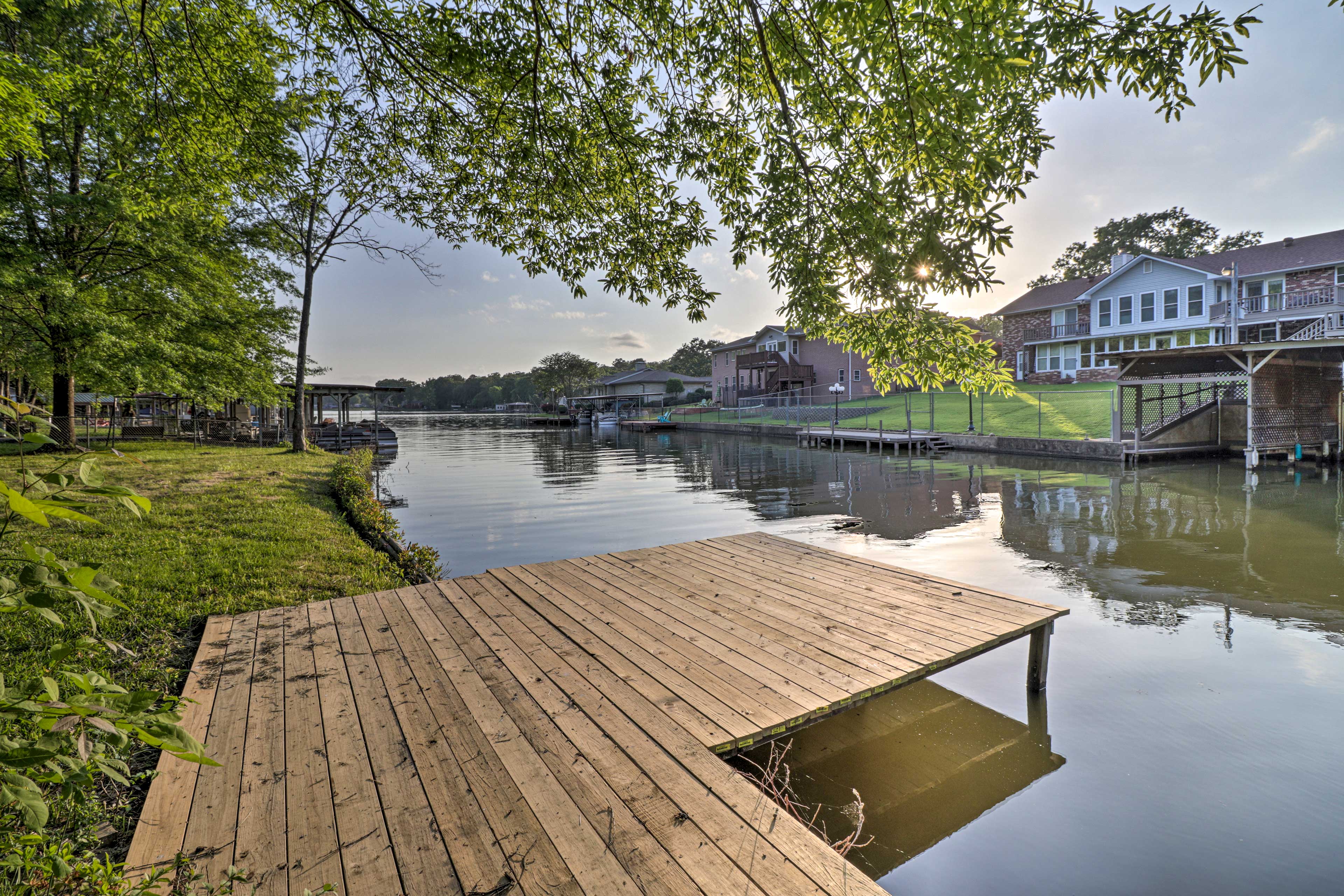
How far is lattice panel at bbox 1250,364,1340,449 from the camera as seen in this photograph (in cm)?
2030

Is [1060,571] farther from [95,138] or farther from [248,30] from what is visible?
[95,138]

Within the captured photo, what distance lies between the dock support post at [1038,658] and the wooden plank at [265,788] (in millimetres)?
5309

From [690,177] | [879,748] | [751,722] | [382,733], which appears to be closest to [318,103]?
[690,177]

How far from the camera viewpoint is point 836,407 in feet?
113

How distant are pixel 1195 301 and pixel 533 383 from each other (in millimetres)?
87236

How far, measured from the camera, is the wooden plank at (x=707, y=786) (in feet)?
8.07

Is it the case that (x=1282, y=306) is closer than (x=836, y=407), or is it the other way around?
(x=1282, y=306)

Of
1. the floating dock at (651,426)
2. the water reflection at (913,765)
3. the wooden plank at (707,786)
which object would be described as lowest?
the water reflection at (913,765)

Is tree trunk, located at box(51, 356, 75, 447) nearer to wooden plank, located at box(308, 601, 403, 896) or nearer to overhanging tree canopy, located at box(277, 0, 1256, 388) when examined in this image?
overhanging tree canopy, located at box(277, 0, 1256, 388)

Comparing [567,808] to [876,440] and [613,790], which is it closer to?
[613,790]

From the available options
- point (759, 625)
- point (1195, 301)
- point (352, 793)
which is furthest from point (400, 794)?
point (1195, 301)

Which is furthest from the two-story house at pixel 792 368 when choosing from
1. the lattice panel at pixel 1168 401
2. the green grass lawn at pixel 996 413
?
the lattice panel at pixel 1168 401

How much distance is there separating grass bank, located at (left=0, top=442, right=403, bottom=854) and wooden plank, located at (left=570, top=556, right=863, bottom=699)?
256 centimetres

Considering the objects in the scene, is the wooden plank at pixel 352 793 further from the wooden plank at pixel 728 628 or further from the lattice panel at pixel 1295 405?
the lattice panel at pixel 1295 405
